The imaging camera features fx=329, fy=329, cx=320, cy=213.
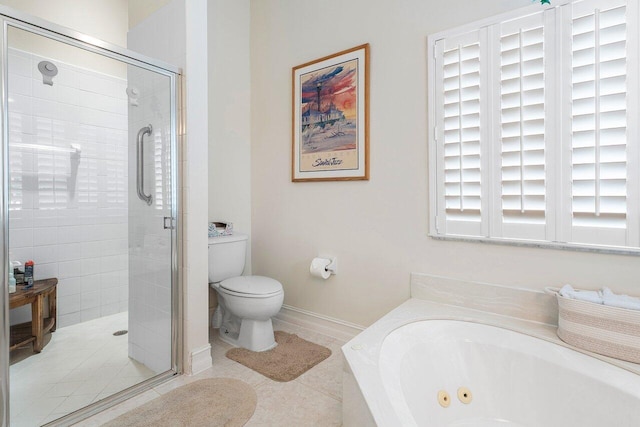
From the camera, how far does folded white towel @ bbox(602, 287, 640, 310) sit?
133 centimetres

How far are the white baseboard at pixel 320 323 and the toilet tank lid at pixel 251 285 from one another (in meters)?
0.47

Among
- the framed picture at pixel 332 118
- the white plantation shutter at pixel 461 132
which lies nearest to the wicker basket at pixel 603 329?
the white plantation shutter at pixel 461 132

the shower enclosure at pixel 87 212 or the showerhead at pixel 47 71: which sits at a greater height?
the showerhead at pixel 47 71

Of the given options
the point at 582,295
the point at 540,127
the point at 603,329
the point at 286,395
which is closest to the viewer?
the point at 603,329

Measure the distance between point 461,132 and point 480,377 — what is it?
4.06 ft

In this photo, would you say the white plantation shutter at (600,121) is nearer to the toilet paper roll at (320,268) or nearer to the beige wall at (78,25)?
the toilet paper roll at (320,268)

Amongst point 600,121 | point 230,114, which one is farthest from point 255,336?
point 600,121

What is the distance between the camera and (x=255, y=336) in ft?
7.32

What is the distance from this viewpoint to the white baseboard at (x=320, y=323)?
2.37 m

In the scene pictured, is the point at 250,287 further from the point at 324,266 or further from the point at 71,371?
the point at 71,371

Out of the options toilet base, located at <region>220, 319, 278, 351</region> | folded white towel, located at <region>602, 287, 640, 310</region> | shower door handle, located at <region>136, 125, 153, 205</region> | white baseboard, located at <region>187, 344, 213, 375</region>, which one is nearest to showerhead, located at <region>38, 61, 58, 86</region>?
shower door handle, located at <region>136, 125, 153, 205</region>

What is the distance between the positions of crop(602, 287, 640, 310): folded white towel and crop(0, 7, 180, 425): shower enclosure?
7.05 ft

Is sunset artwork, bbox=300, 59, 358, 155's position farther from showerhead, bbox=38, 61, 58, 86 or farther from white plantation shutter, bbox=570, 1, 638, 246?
showerhead, bbox=38, 61, 58, 86

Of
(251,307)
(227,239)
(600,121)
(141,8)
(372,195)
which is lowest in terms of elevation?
(251,307)
